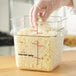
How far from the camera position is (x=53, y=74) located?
60 cm

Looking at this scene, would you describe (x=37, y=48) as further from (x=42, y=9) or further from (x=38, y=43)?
(x=42, y=9)

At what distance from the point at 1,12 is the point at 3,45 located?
0.64 m

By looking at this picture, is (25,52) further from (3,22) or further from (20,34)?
(3,22)

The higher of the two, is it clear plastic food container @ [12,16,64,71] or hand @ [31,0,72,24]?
hand @ [31,0,72,24]

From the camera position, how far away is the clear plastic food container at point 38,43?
607 mm

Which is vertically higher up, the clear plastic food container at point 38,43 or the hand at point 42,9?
the hand at point 42,9

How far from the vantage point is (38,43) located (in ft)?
2.01

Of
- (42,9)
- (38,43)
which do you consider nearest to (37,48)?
(38,43)

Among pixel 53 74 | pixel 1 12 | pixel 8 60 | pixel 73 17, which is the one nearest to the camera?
pixel 53 74

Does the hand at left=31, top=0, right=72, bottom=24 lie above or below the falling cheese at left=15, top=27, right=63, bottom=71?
above

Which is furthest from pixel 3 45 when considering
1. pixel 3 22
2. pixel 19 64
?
pixel 19 64

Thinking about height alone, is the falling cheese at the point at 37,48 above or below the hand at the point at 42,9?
below

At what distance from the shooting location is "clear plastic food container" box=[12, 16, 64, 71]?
607 millimetres

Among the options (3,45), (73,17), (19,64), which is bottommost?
(3,45)
